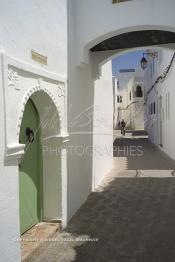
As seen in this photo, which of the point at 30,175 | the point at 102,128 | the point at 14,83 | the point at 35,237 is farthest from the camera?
the point at 102,128

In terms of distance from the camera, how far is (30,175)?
537cm

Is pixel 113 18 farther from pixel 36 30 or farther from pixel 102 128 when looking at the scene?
pixel 102 128

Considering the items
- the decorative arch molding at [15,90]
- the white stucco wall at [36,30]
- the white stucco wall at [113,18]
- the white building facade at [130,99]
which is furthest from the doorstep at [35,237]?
the white building facade at [130,99]

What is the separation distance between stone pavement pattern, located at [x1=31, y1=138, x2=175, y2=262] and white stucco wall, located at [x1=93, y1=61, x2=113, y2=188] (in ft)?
2.89

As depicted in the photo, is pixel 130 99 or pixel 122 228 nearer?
pixel 122 228

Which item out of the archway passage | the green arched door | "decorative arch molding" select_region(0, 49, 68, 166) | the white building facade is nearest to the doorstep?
the green arched door

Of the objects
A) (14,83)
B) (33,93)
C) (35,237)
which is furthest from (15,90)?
(35,237)

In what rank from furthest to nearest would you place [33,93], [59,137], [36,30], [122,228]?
[122,228] < [59,137] < [33,93] < [36,30]

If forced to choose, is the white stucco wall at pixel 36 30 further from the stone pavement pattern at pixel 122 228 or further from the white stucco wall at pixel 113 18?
the stone pavement pattern at pixel 122 228

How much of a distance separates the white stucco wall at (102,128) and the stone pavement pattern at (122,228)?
0.88m

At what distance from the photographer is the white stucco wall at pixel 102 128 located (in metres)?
8.84

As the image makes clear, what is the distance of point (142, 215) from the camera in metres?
6.37

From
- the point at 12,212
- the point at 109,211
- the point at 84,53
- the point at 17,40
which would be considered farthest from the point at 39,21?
the point at 109,211

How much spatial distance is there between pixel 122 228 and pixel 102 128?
4.67 meters
